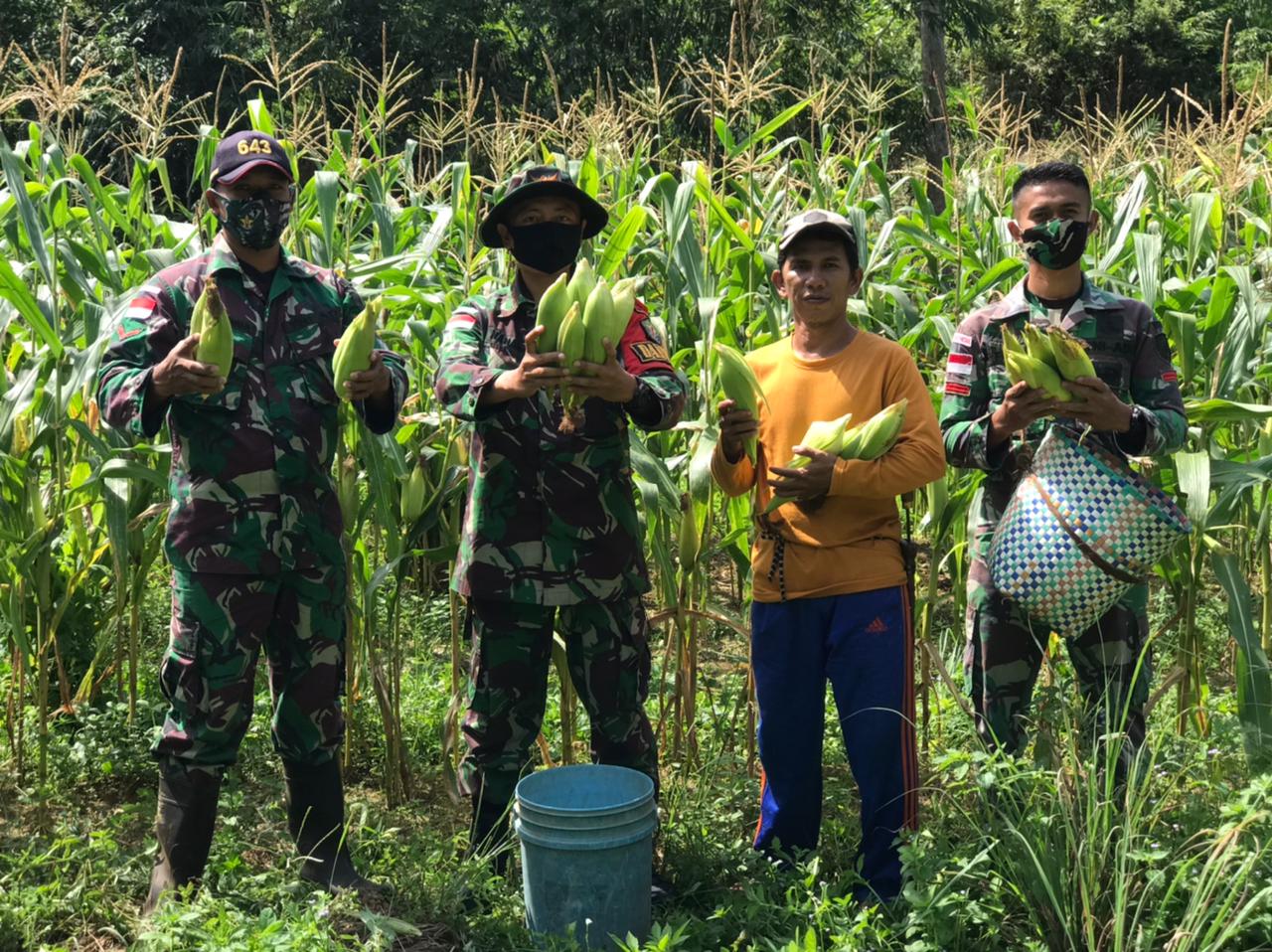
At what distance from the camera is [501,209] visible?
10.6 feet

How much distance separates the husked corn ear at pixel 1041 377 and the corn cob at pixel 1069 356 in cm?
3

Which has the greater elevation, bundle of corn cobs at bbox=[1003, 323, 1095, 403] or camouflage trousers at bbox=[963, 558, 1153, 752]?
bundle of corn cobs at bbox=[1003, 323, 1095, 403]

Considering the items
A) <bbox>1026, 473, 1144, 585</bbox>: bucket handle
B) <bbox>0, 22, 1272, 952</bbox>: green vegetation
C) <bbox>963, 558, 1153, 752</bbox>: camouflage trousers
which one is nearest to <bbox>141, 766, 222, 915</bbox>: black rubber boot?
<bbox>0, 22, 1272, 952</bbox>: green vegetation

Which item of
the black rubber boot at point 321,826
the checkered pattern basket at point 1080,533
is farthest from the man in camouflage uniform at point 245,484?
the checkered pattern basket at point 1080,533

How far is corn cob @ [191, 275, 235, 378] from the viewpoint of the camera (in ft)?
9.41

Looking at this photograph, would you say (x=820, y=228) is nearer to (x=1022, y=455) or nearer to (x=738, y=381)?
(x=738, y=381)

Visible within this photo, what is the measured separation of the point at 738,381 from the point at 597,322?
0.42 meters

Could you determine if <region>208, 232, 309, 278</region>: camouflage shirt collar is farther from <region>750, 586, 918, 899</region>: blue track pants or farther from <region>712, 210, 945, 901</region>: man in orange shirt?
<region>750, 586, 918, 899</region>: blue track pants

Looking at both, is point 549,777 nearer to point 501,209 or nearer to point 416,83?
point 501,209

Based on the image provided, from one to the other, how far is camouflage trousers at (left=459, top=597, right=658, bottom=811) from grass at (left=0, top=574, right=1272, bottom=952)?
302 millimetres

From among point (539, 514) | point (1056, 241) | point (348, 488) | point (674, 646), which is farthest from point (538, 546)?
point (674, 646)

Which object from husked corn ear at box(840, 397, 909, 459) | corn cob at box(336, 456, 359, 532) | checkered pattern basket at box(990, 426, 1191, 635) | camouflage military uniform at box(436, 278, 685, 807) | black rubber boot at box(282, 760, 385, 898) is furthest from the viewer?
corn cob at box(336, 456, 359, 532)

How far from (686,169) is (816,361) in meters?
1.02

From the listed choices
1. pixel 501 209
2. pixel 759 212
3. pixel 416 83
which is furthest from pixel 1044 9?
pixel 501 209
